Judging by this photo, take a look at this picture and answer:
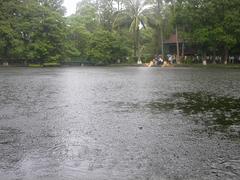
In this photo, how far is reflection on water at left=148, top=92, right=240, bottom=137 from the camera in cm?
782

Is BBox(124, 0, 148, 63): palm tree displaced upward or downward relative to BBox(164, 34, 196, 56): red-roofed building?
upward

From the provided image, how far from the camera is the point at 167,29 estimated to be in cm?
6081

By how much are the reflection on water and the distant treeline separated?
118 feet

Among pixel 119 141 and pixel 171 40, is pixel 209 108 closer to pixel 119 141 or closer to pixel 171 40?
pixel 119 141

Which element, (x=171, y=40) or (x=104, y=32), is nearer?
(x=104, y=32)

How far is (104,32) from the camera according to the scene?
189ft

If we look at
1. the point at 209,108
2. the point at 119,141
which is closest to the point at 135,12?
the point at 209,108

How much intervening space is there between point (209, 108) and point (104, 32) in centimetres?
4875

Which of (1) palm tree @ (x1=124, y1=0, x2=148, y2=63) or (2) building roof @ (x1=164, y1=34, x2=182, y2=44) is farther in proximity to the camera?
(2) building roof @ (x1=164, y1=34, x2=182, y2=44)

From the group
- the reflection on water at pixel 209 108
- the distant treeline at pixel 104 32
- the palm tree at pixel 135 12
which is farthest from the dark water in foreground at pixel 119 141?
the palm tree at pixel 135 12

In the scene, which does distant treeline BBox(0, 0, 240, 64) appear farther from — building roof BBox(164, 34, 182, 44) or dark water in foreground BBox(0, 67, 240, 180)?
dark water in foreground BBox(0, 67, 240, 180)

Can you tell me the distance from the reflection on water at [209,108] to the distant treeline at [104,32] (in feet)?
118

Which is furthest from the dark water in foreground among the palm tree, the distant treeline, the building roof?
the building roof

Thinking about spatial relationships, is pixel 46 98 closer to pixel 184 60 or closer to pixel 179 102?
pixel 179 102
